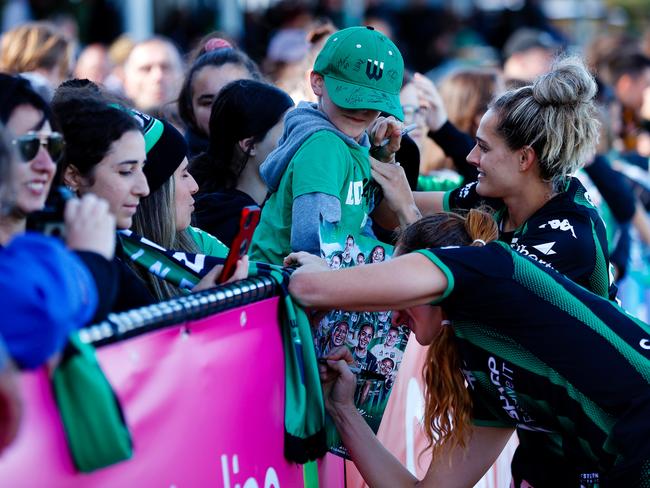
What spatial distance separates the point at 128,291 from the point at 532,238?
1.51 m

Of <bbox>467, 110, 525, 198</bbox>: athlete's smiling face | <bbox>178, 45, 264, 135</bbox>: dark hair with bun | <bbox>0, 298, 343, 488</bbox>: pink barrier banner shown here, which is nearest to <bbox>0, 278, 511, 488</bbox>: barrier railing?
<bbox>0, 298, 343, 488</bbox>: pink barrier banner

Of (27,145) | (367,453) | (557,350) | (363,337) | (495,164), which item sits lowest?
(367,453)

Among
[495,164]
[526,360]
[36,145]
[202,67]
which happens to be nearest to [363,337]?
[526,360]

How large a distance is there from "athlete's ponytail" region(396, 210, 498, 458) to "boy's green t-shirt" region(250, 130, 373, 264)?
0.35 m

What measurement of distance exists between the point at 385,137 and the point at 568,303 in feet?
3.74

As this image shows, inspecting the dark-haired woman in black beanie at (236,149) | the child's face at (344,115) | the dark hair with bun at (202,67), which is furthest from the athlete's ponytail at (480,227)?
the dark hair with bun at (202,67)

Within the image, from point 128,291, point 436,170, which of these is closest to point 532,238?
point 128,291

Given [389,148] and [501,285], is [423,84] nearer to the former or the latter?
[389,148]

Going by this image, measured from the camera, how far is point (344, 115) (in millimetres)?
3465

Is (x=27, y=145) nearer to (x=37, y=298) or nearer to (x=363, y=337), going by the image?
(x=37, y=298)

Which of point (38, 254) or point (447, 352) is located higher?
point (38, 254)

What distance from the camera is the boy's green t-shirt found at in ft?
10.8

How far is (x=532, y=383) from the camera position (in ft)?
9.35

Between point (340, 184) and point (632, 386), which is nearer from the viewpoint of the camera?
point (632, 386)
